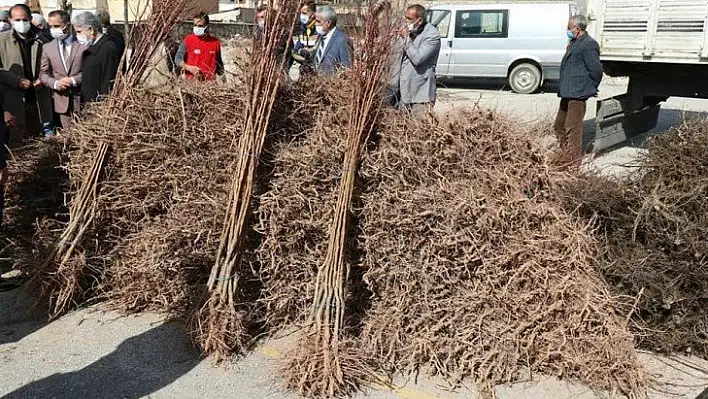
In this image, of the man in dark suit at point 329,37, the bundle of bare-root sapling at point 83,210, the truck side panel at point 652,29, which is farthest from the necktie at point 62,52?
the truck side panel at point 652,29

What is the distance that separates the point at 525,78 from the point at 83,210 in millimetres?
12497

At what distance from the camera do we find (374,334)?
3820 mm

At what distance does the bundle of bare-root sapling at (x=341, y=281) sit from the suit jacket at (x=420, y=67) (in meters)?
1.77

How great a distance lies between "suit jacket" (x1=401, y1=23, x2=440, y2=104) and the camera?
552 cm

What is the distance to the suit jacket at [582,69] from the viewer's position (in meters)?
7.05

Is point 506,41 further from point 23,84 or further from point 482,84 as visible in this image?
point 23,84

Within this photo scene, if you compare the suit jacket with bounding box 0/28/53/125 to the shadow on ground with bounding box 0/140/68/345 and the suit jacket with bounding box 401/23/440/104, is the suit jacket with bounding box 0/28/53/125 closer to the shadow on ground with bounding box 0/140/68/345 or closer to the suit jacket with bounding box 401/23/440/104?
the shadow on ground with bounding box 0/140/68/345

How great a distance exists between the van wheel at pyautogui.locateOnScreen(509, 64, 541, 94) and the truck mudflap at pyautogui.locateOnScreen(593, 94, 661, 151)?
5.37 metres

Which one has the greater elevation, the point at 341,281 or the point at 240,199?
the point at 240,199

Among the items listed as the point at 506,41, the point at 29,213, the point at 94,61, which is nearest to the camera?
the point at 29,213

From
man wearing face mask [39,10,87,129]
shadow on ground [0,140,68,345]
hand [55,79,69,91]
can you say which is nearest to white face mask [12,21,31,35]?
man wearing face mask [39,10,87,129]

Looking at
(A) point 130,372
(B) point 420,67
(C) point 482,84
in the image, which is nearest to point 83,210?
(A) point 130,372

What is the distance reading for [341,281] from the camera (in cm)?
370

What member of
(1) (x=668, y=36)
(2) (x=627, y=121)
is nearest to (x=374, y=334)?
(1) (x=668, y=36)
